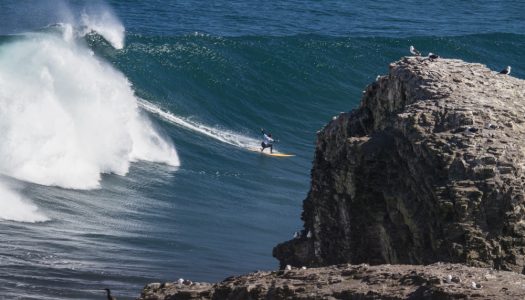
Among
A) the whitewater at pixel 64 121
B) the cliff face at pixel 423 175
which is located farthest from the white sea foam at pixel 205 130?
the cliff face at pixel 423 175

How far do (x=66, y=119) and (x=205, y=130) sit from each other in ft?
25.4

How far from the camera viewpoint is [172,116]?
4134 centimetres

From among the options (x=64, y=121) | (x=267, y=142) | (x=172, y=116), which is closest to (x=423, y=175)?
(x=64, y=121)

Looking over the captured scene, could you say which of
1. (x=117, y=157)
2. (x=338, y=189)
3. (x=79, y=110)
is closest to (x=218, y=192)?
(x=117, y=157)

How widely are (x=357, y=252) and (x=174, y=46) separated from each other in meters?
32.7

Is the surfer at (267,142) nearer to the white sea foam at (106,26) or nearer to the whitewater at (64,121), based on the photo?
the whitewater at (64,121)

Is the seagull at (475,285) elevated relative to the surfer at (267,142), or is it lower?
lower

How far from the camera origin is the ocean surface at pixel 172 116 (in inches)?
921

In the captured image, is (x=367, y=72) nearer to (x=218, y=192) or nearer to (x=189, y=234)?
(x=218, y=192)

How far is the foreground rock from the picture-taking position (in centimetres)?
1205

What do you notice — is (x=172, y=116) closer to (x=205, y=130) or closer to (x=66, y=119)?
(x=205, y=130)

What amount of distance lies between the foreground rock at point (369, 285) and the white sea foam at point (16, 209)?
34.8 ft

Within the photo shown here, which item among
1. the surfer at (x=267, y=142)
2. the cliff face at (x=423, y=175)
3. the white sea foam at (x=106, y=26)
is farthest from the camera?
the white sea foam at (x=106, y=26)

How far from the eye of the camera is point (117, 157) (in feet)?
112
